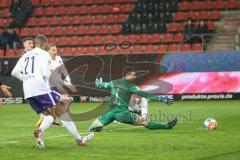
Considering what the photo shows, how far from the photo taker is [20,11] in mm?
40375

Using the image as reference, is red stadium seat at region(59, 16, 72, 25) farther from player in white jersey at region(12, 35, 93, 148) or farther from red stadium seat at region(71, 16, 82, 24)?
player in white jersey at region(12, 35, 93, 148)

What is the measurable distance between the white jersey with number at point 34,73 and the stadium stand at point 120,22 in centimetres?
2053

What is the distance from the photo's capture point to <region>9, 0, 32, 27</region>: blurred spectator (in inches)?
1569

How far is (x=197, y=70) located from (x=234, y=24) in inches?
240

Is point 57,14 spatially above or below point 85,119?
above

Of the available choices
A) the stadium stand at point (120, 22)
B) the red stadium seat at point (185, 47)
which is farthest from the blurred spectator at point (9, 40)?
the red stadium seat at point (185, 47)

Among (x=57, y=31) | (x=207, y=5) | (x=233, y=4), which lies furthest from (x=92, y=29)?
(x=233, y=4)

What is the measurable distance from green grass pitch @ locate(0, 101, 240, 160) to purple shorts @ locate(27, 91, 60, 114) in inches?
33.6

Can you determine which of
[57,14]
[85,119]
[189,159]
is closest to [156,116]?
[85,119]

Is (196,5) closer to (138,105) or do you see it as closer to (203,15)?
(203,15)

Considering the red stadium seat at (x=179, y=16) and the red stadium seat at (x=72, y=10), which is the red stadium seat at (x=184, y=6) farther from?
the red stadium seat at (x=72, y=10)

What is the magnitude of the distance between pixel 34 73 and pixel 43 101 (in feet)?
1.98

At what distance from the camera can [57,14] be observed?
40094mm

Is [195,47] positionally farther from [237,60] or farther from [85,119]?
[85,119]
